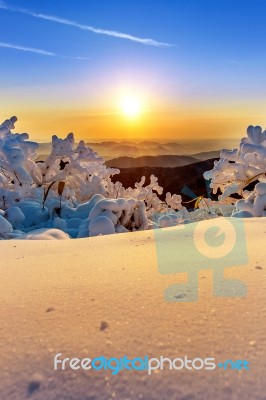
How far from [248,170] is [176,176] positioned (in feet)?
88.8

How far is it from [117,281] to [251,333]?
61 centimetres

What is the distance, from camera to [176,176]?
3172 centimetres

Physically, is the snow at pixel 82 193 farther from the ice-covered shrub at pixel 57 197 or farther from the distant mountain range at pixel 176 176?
the distant mountain range at pixel 176 176

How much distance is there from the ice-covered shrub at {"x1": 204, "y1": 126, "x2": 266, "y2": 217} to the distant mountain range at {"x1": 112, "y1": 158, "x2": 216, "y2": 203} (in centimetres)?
2304

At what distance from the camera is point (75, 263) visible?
6.03 feet

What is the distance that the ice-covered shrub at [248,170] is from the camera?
407 centimetres

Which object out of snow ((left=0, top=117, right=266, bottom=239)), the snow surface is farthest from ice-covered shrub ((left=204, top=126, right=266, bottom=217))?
the snow surface

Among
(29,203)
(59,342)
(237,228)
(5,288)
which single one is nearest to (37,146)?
(29,203)

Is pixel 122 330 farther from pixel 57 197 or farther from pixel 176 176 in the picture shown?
pixel 176 176

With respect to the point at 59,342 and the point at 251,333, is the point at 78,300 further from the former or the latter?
the point at 251,333

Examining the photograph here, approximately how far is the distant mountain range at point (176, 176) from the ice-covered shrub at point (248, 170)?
2304cm

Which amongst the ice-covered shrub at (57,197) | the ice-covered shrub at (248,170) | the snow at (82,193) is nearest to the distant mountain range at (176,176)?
the ice-covered shrub at (57,197)

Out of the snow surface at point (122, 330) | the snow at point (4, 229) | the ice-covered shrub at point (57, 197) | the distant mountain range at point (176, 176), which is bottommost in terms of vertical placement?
the snow surface at point (122, 330)

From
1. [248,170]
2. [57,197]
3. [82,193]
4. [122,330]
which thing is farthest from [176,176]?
[122,330]
